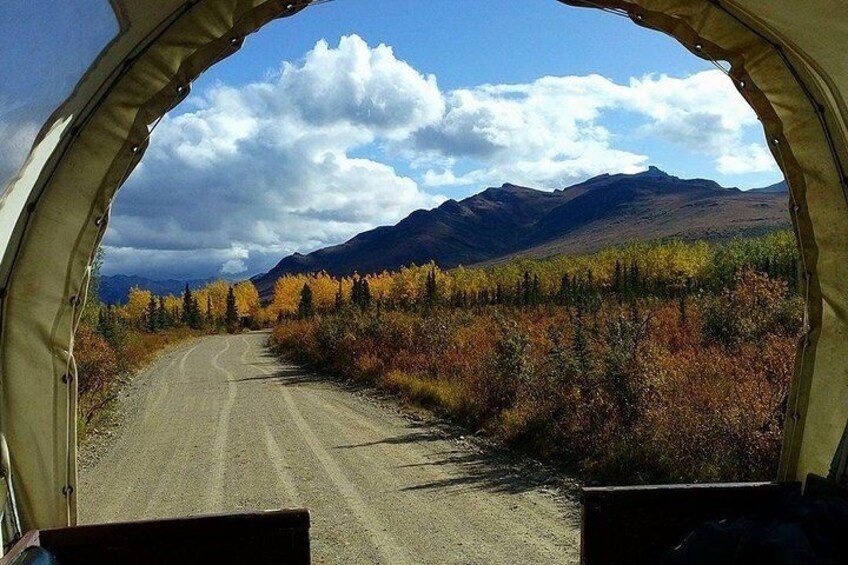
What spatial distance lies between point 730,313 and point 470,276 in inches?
3896

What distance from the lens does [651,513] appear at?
3.93 m

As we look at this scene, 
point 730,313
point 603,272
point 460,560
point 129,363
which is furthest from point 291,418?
point 603,272

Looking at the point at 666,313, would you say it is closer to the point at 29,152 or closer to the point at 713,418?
the point at 713,418

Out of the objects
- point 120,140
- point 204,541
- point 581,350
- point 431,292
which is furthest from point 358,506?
point 431,292

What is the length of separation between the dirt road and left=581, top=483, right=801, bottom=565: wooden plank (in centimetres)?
247

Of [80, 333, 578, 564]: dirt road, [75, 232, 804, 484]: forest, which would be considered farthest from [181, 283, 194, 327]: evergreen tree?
[80, 333, 578, 564]: dirt road

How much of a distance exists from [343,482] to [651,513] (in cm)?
568

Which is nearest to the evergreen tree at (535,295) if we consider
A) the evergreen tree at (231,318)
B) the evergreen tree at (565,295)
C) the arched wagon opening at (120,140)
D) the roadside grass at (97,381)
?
the evergreen tree at (565,295)

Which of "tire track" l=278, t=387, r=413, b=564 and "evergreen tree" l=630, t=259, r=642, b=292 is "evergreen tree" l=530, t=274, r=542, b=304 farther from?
"tire track" l=278, t=387, r=413, b=564

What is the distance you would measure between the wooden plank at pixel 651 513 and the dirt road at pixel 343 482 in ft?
8.11

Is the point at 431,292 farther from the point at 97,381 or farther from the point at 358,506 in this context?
the point at 358,506

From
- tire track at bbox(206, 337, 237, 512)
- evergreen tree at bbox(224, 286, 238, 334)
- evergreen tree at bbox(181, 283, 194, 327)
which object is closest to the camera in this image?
tire track at bbox(206, 337, 237, 512)

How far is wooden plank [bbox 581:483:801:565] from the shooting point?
388cm

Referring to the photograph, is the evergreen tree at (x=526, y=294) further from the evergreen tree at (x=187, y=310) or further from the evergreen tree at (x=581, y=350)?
the evergreen tree at (x=187, y=310)
